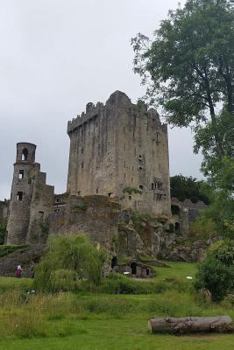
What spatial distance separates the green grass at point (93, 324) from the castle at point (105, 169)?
3589cm

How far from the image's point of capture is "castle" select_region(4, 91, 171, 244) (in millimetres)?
57781

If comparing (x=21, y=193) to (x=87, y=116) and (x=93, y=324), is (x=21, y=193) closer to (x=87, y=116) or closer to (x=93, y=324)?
(x=87, y=116)

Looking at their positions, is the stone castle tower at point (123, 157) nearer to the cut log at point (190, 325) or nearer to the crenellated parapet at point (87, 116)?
the crenellated parapet at point (87, 116)

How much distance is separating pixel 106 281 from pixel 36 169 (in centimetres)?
3198

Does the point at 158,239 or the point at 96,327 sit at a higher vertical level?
the point at 158,239

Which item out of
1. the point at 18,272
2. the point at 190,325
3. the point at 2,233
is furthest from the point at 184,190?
the point at 190,325

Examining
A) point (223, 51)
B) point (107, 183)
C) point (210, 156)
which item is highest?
point (107, 183)

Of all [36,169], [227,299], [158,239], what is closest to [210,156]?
[227,299]

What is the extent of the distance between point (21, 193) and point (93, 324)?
4433 cm

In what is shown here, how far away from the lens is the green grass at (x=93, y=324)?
12.2 metres

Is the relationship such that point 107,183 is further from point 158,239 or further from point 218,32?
point 218,32

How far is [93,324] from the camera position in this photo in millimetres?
16125

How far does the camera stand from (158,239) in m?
52.6

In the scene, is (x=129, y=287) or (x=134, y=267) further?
(x=134, y=267)
